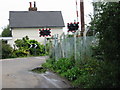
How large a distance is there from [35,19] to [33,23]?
1.67 metres

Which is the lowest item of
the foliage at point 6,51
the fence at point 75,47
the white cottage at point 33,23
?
the foliage at point 6,51

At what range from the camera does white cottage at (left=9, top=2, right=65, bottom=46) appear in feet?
136

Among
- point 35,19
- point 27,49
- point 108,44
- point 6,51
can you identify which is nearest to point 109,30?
point 108,44

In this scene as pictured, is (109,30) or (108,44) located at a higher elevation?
(109,30)

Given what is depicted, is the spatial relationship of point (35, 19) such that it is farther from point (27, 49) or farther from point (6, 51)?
point (6, 51)

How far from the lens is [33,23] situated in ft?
140

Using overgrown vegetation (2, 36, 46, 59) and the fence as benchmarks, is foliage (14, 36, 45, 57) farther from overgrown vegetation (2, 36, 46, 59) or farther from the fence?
the fence

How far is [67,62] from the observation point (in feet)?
37.5

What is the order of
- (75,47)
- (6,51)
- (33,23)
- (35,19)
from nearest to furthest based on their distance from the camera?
1. (75,47)
2. (6,51)
3. (33,23)
4. (35,19)

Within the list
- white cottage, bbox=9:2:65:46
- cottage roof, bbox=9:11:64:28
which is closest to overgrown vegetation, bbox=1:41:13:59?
white cottage, bbox=9:2:65:46

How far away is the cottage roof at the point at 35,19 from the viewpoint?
1654 inches

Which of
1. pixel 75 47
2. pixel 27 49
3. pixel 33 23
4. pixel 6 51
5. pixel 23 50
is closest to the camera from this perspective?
pixel 75 47

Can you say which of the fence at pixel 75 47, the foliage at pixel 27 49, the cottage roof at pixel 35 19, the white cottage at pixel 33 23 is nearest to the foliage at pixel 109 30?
the fence at pixel 75 47

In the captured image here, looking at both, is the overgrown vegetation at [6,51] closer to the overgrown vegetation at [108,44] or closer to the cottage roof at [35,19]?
the cottage roof at [35,19]
